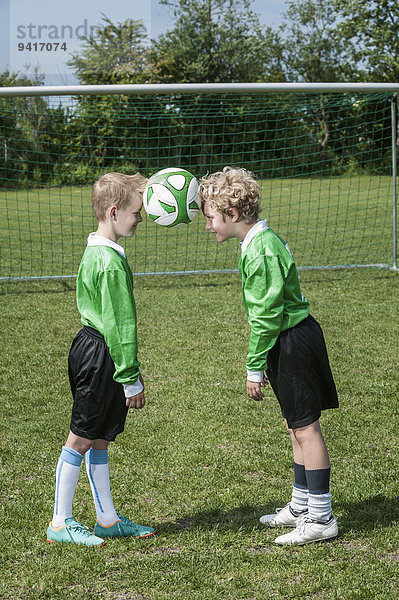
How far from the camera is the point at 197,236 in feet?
40.1

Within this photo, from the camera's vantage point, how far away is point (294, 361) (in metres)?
2.67

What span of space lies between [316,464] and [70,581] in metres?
1.09

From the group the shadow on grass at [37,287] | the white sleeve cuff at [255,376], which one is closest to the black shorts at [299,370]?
the white sleeve cuff at [255,376]

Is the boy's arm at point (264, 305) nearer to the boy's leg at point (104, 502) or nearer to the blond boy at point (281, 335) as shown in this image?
the blond boy at point (281, 335)

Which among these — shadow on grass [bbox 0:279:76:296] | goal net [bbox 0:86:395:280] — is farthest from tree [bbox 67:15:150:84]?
shadow on grass [bbox 0:279:76:296]

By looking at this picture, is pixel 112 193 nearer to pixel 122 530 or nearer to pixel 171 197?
pixel 171 197

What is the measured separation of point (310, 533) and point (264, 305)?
989 mm

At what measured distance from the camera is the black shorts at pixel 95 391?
262 centimetres

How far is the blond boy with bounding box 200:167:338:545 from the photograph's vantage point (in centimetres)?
261

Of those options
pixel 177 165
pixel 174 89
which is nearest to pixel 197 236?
pixel 177 165

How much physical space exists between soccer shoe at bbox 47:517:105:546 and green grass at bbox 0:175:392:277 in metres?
6.55

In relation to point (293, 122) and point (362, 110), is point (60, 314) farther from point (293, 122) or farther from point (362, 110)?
point (362, 110)

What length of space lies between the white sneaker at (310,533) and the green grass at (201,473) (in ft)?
0.14

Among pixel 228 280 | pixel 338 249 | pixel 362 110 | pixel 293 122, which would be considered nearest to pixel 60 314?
pixel 228 280
